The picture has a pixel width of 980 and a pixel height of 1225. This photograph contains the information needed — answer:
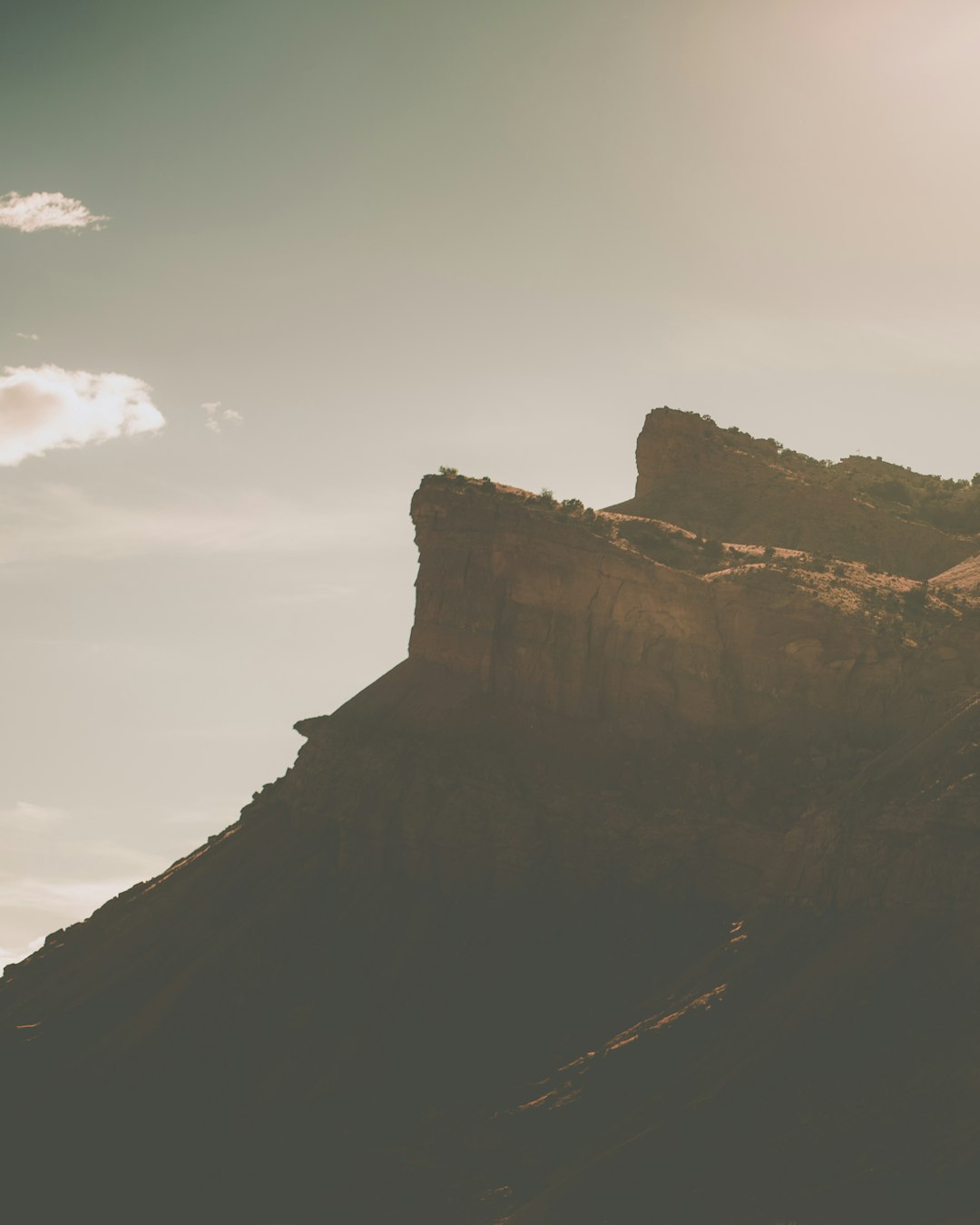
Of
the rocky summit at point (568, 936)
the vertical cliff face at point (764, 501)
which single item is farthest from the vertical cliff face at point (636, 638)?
the vertical cliff face at point (764, 501)

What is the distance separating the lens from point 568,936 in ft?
186

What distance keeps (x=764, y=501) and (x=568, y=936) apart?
88.8 feet

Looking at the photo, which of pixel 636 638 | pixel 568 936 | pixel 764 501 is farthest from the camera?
pixel 764 501

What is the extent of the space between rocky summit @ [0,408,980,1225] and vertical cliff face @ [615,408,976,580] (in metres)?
2.19

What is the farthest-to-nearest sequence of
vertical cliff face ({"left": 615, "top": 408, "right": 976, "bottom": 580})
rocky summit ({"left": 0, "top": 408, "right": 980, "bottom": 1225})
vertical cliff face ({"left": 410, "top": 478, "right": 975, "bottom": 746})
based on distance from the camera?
vertical cliff face ({"left": 615, "top": 408, "right": 976, "bottom": 580}) → vertical cliff face ({"left": 410, "top": 478, "right": 975, "bottom": 746}) → rocky summit ({"left": 0, "top": 408, "right": 980, "bottom": 1225})

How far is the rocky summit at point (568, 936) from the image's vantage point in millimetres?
42250

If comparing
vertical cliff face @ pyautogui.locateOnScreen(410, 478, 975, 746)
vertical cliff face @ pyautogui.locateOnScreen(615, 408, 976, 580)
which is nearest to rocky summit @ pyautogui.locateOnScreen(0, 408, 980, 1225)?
vertical cliff face @ pyautogui.locateOnScreen(410, 478, 975, 746)

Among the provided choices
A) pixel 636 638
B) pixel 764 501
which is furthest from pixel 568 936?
pixel 764 501

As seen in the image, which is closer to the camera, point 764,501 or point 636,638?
point 636,638

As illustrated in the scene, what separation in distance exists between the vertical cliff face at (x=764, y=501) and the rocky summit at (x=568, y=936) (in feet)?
7.19

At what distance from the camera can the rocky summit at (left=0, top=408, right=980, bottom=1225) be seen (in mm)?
42250

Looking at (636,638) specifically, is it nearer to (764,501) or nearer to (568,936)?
(568,936)

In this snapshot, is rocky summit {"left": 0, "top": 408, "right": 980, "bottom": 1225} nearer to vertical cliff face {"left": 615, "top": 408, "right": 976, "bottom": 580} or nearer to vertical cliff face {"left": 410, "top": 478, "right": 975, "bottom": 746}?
vertical cliff face {"left": 410, "top": 478, "right": 975, "bottom": 746}

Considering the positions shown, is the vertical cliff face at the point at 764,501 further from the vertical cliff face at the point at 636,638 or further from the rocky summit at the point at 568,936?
the vertical cliff face at the point at 636,638
